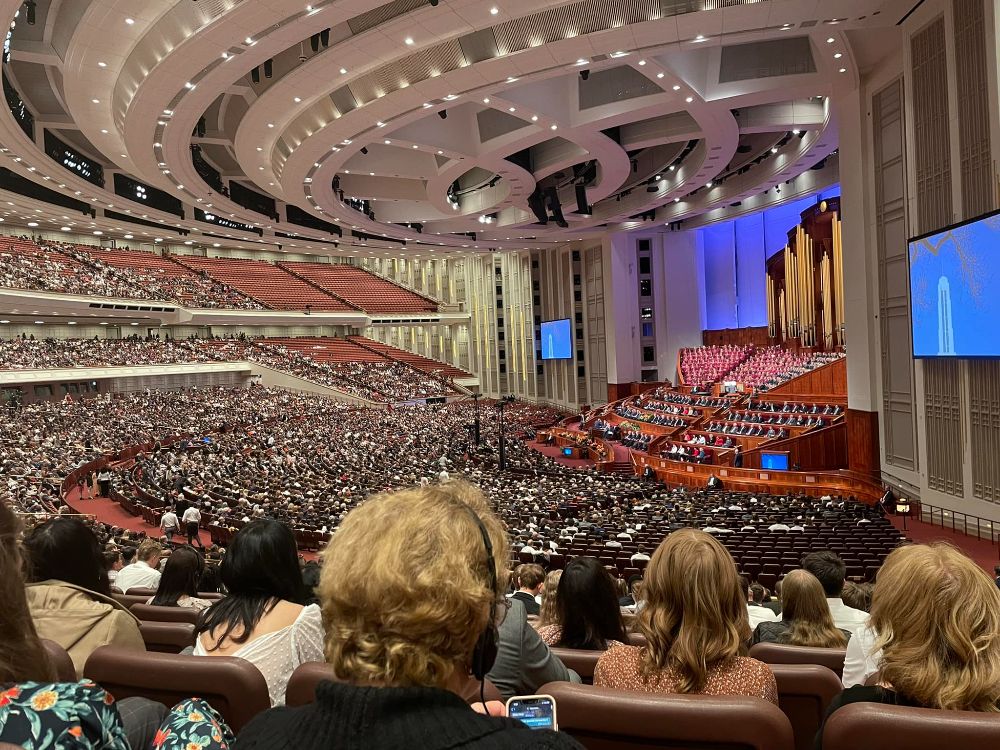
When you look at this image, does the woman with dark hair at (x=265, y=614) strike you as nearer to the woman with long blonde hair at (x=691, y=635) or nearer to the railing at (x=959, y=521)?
the woman with long blonde hair at (x=691, y=635)

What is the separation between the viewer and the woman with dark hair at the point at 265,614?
2555mm

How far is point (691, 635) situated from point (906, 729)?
63 centimetres

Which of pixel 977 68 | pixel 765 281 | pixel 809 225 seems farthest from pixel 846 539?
pixel 765 281

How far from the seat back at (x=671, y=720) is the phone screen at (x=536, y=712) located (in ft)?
0.78

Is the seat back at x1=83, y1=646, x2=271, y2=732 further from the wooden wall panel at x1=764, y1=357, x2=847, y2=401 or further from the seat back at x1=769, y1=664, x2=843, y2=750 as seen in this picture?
the wooden wall panel at x1=764, y1=357, x2=847, y2=401

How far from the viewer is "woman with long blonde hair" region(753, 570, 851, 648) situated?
338 cm

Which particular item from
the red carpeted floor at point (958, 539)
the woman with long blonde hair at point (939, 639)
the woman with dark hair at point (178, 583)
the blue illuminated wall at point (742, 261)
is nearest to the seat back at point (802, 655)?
the woman with long blonde hair at point (939, 639)

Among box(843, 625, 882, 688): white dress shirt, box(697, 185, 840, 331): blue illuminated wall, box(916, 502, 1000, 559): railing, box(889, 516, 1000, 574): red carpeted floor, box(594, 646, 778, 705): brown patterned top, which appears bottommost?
box(889, 516, 1000, 574): red carpeted floor

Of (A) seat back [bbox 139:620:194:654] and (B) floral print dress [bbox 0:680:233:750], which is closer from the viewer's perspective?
(B) floral print dress [bbox 0:680:233:750]

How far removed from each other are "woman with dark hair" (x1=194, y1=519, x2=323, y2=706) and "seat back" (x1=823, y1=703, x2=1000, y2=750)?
1.63 m

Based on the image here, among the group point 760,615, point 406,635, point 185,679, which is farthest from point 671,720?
point 760,615

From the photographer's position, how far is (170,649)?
3400 millimetres

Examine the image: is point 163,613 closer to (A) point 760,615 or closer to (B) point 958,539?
(A) point 760,615

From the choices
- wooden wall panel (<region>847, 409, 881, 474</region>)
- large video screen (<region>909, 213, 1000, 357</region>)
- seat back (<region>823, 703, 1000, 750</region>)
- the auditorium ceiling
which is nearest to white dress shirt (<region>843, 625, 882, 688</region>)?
seat back (<region>823, 703, 1000, 750</region>)
